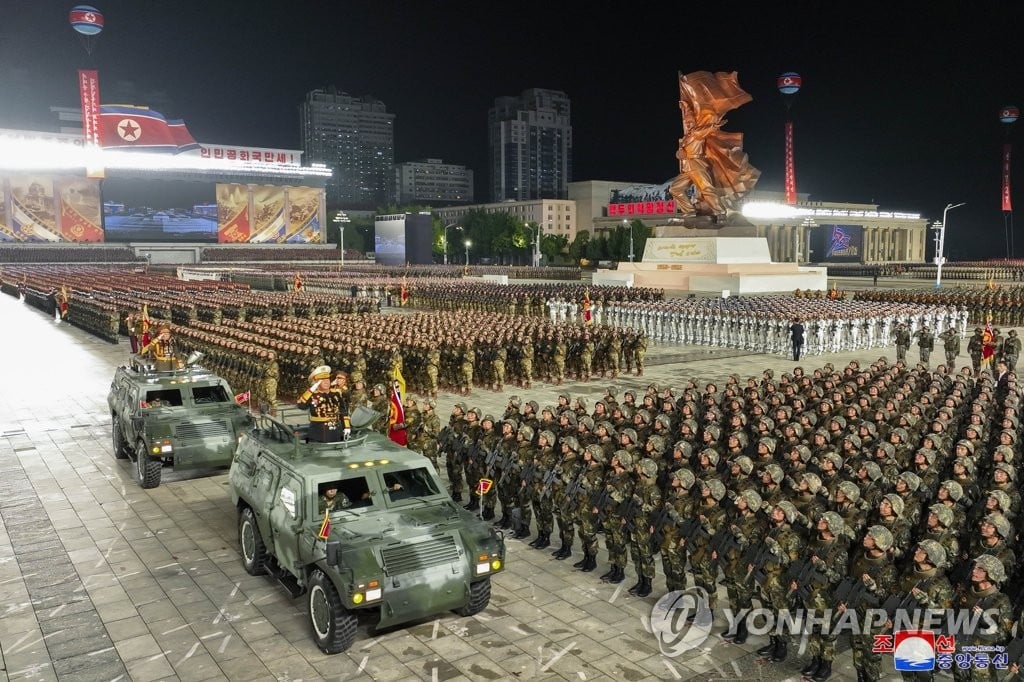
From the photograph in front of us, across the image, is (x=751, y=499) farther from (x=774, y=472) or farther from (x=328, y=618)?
(x=328, y=618)

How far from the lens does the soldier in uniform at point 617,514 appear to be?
8.55m

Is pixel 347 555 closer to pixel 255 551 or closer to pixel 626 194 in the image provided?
pixel 255 551

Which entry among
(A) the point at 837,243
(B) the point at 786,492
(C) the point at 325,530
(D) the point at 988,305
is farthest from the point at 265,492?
(A) the point at 837,243

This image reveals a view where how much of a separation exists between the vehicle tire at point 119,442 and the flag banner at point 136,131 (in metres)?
87.8

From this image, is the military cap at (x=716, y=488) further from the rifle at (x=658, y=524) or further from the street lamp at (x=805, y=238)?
the street lamp at (x=805, y=238)

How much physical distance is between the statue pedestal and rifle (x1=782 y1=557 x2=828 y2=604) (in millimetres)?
39375

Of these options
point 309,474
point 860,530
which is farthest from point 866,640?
point 309,474

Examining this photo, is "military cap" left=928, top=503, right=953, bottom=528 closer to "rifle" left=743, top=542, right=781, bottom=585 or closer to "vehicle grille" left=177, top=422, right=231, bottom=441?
"rifle" left=743, top=542, right=781, bottom=585

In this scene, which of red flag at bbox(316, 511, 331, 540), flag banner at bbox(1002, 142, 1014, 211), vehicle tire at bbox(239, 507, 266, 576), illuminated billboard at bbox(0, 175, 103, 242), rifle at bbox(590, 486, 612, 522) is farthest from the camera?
flag banner at bbox(1002, 142, 1014, 211)

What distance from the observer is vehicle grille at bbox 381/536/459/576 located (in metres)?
7.07

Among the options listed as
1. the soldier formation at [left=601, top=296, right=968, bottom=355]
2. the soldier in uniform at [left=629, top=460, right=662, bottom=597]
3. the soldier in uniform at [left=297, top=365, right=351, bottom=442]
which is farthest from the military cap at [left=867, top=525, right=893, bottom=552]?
the soldier formation at [left=601, top=296, right=968, bottom=355]

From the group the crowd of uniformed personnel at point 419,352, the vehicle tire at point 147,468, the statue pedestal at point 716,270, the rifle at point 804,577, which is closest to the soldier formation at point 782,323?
the crowd of uniformed personnel at point 419,352

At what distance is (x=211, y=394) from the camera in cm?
1346

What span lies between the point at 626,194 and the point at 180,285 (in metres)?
87.6
